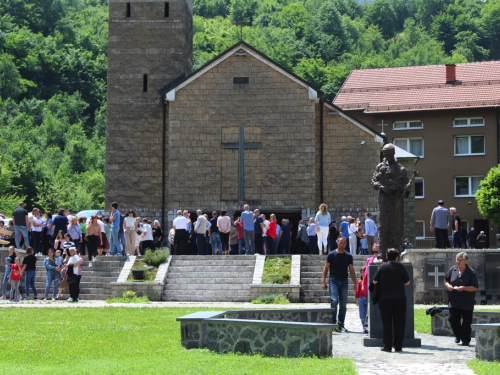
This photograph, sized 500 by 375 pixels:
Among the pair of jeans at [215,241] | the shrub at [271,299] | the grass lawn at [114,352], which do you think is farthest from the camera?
the pair of jeans at [215,241]

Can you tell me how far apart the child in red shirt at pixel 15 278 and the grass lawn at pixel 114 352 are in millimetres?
6033

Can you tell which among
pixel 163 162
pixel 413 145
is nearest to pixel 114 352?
pixel 163 162

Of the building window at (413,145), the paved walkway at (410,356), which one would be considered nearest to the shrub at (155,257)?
the paved walkway at (410,356)

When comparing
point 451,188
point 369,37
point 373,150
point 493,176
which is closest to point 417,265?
point 373,150

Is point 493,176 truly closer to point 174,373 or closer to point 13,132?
point 174,373

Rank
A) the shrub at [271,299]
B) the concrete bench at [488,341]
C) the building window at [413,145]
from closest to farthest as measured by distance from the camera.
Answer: the concrete bench at [488,341] → the shrub at [271,299] → the building window at [413,145]

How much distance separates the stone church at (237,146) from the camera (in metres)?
35.9

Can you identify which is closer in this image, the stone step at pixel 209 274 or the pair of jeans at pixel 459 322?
the pair of jeans at pixel 459 322

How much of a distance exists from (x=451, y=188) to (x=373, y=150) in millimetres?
19170

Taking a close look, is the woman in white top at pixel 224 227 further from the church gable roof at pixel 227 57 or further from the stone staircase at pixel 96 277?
the church gable roof at pixel 227 57

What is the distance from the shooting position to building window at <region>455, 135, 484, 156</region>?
54.5m

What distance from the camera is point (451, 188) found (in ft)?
178

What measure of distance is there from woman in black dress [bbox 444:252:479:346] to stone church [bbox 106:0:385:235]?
66.8 feet

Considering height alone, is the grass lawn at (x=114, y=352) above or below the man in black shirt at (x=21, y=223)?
below
